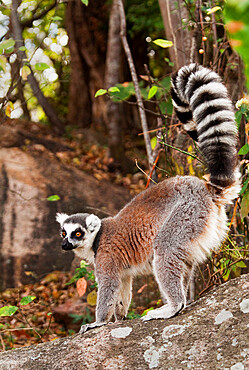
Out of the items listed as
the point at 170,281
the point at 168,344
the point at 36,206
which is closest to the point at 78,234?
the point at 170,281

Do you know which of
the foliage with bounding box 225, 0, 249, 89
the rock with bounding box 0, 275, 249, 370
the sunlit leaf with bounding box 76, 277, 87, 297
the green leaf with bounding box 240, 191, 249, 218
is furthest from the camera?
the sunlit leaf with bounding box 76, 277, 87, 297

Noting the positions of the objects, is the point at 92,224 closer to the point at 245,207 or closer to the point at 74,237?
the point at 74,237

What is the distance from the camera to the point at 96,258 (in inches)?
148

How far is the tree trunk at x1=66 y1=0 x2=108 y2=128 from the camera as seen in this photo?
36.7 ft

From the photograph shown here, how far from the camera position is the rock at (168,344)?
242cm

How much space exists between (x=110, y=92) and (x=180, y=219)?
5283mm

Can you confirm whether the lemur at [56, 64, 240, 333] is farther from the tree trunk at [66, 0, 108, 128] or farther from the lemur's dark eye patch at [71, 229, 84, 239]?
the tree trunk at [66, 0, 108, 128]

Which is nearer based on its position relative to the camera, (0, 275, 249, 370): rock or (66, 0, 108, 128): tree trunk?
(0, 275, 249, 370): rock

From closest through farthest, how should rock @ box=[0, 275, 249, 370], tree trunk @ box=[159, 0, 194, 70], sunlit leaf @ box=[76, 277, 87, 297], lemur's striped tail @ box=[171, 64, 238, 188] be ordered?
1. rock @ box=[0, 275, 249, 370]
2. lemur's striped tail @ box=[171, 64, 238, 188]
3. sunlit leaf @ box=[76, 277, 87, 297]
4. tree trunk @ box=[159, 0, 194, 70]

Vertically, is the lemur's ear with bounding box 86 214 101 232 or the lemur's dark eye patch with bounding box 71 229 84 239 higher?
the lemur's ear with bounding box 86 214 101 232

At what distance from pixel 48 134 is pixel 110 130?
1.78m

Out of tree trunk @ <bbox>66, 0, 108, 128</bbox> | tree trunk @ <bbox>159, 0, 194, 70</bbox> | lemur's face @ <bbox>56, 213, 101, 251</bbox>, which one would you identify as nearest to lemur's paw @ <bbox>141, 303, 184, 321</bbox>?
lemur's face @ <bbox>56, 213, 101, 251</bbox>

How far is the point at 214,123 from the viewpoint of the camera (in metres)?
2.94

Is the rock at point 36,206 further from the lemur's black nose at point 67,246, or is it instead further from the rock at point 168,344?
the rock at point 168,344
